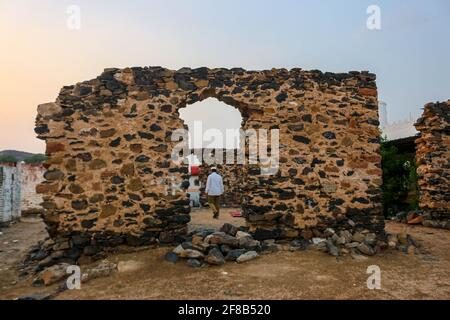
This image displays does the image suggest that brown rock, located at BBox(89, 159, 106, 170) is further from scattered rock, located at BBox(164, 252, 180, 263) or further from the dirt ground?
scattered rock, located at BBox(164, 252, 180, 263)

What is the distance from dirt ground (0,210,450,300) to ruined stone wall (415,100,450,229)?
350 cm

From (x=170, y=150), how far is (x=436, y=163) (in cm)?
713

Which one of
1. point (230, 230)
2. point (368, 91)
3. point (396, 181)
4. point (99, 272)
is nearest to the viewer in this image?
point (99, 272)

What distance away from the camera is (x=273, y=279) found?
4203 mm

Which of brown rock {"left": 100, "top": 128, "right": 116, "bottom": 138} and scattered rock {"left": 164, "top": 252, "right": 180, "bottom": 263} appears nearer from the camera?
scattered rock {"left": 164, "top": 252, "right": 180, "bottom": 263}

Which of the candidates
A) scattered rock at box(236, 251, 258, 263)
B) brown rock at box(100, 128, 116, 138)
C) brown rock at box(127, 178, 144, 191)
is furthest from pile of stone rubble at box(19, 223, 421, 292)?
brown rock at box(100, 128, 116, 138)

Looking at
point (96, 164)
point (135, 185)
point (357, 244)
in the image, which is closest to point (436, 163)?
point (357, 244)

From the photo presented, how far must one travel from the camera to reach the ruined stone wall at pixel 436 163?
8.70 metres

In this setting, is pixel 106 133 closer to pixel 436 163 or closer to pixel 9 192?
pixel 9 192

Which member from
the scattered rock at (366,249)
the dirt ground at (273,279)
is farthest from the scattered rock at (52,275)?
the scattered rock at (366,249)

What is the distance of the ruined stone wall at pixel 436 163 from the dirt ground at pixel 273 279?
11.5 feet

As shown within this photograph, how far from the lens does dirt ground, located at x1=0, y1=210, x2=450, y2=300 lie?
379cm
